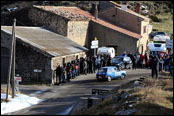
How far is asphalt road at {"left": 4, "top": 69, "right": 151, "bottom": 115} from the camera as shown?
808 inches

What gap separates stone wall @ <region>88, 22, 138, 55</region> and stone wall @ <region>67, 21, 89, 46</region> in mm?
1282

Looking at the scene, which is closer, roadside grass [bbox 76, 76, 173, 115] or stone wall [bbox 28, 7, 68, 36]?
roadside grass [bbox 76, 76, 173, 115]

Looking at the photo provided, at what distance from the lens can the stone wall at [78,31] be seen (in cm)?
4047

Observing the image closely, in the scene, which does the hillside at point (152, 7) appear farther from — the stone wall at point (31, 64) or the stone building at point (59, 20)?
the stone wall at point (31, 64)

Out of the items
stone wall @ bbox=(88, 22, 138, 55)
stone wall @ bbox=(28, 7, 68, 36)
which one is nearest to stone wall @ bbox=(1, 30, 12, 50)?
stone wall @ bbox=(28, 7, 68, 36)

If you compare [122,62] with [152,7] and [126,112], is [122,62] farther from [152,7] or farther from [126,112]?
[152,7]

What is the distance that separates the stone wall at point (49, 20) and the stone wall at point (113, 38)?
6462 mm

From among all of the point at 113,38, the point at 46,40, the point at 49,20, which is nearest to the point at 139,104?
the point at 46,40

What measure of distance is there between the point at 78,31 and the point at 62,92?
16811mm

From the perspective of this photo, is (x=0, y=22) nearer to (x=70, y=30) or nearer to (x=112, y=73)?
(x=70, y=30)

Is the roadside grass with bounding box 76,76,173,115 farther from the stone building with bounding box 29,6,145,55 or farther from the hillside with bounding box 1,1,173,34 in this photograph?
the hillside with bounding box 1,1,173,34

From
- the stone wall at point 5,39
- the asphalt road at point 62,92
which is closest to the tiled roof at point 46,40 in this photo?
the stone wall at point 5,39

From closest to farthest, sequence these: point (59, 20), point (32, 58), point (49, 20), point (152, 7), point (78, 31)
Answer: point (32, 58) → point (59, 20) → point (49, 20) → point (78, 31) → point (152, 7)

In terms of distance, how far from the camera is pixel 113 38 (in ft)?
145
